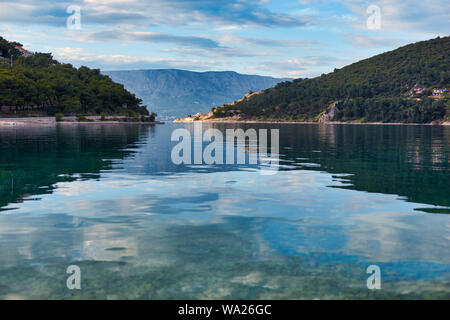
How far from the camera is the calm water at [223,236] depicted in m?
10.3

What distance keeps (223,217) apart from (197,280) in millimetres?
6817

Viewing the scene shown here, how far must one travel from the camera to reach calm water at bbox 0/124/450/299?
10305mm

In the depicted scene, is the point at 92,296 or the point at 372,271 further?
the point at 372,271

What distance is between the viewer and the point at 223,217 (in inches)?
683

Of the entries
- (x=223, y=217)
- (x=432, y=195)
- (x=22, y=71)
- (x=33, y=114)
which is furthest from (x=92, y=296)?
(x=22, y=71)

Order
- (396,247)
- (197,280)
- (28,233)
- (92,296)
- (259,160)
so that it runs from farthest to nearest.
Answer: (259,160) → (28,233) → (396,247) → (197,280) → (92,296)

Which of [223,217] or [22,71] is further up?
[22,71]

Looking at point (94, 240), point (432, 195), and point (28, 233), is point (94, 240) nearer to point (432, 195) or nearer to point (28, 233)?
point (28, 233)

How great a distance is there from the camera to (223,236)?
14.5m
